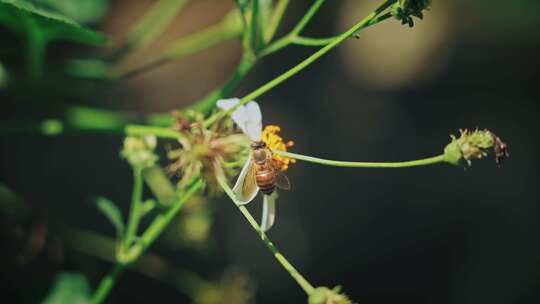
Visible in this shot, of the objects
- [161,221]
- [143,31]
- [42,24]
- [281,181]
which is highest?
[143,31]

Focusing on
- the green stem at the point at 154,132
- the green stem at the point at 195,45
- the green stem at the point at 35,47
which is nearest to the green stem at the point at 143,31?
the green stem at the point at 195,45

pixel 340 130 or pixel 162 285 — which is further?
pixel 340 130

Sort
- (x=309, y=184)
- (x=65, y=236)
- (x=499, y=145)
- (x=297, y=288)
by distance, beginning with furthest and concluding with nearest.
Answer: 1. (x=309, y=184)
2. (x=297, y=288)
3. (x=65, y=236)
4. (x=499, y=145)

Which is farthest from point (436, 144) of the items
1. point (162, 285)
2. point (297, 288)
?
point (162, 285)

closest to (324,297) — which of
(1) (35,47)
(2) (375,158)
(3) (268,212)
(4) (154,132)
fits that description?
(3) (268,212)

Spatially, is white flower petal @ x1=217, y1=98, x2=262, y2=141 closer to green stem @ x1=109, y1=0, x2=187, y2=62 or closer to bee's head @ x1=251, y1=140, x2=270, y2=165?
bee's head @ x1=251, y1=140, x2=270, y2=165

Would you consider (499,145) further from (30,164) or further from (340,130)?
(30,164)

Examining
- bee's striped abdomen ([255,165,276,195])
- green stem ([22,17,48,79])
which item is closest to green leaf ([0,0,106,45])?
green stem ([22,17,48,79])

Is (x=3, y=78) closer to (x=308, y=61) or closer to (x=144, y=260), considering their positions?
(x=144, y=260)
